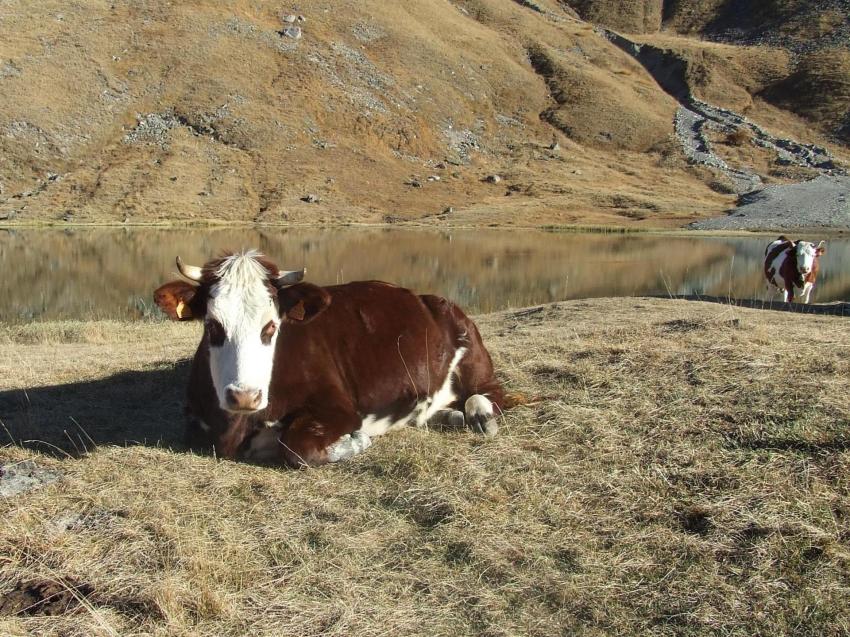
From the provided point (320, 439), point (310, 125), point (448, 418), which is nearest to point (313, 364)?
point (320, 439)

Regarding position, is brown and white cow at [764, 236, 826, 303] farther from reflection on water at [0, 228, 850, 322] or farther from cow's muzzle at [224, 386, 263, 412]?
cow's muzzle at [224, 386, 263, 412]

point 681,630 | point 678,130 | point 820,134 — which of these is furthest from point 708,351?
point 820,134

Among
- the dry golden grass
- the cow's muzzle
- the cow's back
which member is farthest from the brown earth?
the cow's muzzle

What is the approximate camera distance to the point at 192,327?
15258 mm

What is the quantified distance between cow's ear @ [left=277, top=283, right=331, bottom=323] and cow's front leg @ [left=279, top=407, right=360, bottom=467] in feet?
2.74

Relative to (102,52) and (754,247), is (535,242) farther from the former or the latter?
(102,52)

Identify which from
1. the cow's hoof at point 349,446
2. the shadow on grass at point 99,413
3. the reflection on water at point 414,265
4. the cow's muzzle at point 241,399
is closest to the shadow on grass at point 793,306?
the reflection on water at point 414,265

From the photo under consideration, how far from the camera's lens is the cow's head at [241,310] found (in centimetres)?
502

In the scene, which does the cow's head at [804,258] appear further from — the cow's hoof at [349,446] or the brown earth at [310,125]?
the brown earth at [310,125]

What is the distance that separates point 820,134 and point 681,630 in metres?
112

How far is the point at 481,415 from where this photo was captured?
6.46 metres

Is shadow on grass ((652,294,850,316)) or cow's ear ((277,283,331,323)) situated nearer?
cow's ear ((277,283,331,323))

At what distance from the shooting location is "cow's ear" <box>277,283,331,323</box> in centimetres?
569

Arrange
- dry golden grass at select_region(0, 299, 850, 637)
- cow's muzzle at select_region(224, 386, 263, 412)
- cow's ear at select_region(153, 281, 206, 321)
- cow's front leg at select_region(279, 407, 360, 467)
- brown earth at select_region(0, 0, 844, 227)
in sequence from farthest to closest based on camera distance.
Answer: brown earth at select_region(0, 0, 844, 227), cow's front leg at select_region(279, 407, 360, 467), cow's ear at select_region(153, 281, 206, 321), cow's muzzle at select_region(224, 386, 263, 412), dry golden grass at select_region(0, 299, 850, 637)
